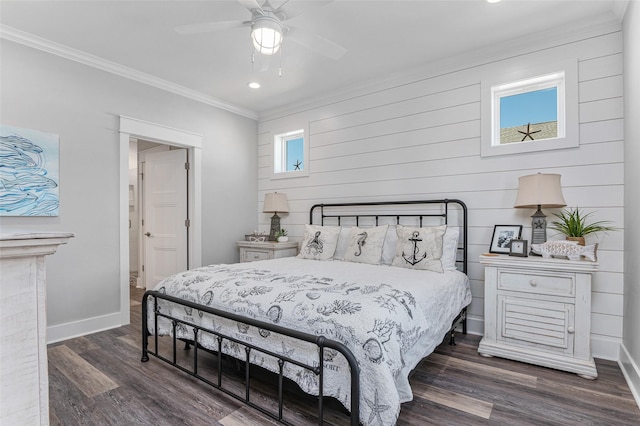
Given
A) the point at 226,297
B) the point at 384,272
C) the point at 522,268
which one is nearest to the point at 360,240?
the point at 384,272

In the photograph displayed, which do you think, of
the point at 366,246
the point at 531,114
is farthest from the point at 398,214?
the point at 531,114

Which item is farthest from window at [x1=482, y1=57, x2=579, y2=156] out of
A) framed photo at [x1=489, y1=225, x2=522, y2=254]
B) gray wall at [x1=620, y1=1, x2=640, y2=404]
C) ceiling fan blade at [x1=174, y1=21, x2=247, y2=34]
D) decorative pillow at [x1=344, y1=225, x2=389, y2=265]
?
ceiling fan blade at [x1=174, y1=21, x2=247, y2=34]

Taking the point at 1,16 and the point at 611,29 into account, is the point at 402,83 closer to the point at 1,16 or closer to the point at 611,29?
the point at 611,29

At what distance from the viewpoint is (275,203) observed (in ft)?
15.0

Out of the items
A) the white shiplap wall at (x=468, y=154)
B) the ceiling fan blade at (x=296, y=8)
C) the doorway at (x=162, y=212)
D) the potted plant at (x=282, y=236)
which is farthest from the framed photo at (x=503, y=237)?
the doorway at (x=162, y=212)

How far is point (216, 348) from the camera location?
2.24 m

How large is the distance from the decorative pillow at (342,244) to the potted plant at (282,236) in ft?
3.53

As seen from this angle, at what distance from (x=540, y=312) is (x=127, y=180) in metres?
4.21

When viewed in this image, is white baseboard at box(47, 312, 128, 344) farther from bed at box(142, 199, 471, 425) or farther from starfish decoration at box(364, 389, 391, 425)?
starfish decoration at box(364, 389, 391, 425)

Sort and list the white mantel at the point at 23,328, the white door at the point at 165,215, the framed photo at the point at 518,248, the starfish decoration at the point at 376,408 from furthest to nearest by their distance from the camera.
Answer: the white door at the point at 165,215
the framed photo at the point at 518,248
the starfish decoration at the point at 376,408
the white mantel at the point at 23,328

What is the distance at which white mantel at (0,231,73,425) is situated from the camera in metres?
0.68

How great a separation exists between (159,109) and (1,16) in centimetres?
147

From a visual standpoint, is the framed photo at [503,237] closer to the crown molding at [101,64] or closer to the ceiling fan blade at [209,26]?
the ceiling fan blade at [209,26]

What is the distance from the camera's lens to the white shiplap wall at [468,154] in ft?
8.83
